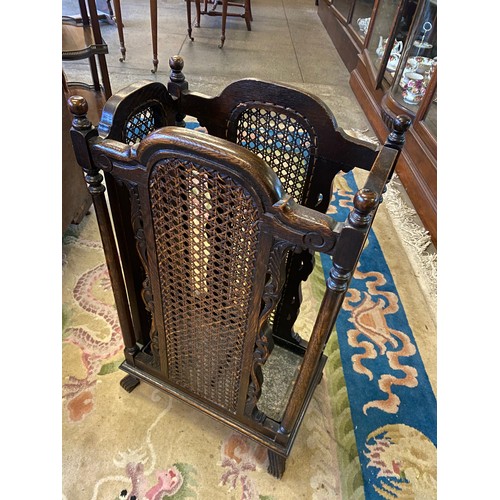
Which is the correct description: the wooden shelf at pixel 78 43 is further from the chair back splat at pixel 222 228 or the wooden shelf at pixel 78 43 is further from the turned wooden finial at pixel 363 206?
the turned wooden finial at pixel 363 206

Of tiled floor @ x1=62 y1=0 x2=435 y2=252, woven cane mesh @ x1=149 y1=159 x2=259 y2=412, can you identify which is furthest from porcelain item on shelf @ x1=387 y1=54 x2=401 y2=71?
woven cane mesh @ x1=149 y1=159 x2=259 y2=412

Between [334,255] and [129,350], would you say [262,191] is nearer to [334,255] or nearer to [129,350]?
[334,255]

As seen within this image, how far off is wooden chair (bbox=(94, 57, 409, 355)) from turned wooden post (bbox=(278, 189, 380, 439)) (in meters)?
0.22

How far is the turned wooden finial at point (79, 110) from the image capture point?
591 mm

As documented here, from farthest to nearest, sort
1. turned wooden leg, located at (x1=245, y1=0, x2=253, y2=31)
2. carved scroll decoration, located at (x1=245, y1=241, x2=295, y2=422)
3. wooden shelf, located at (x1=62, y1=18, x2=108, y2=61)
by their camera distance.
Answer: turned wooden leg, located at (x1=245, y1=0, x2=253, y2=31) < wooden shelf, located at (x1=62, y1=18, x2=108, y2=61) < carved scroll decoration, located at (x1=245, y1=241, x2=295, y2=422)

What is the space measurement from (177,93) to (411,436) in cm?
109

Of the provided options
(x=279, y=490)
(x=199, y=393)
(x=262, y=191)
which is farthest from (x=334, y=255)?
(x=279, y=490)

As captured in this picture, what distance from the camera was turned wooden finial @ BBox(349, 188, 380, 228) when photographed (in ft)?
1.57

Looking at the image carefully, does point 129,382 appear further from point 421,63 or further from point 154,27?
point 154,27

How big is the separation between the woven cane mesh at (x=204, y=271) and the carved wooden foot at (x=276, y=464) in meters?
0.15

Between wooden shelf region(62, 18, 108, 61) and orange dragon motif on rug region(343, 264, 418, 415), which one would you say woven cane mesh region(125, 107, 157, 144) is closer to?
orange dragon motif on rug region(343, 264, 418, 415)

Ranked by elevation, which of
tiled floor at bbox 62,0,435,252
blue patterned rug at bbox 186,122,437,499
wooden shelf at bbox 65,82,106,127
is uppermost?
wooden shelf at bbox 65,82,106,127

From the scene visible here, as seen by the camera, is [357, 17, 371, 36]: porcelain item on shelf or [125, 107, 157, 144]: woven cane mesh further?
[357, 17, 371, 36]: porcelain item on shelf

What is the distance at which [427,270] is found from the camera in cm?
160
